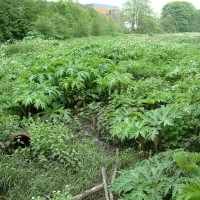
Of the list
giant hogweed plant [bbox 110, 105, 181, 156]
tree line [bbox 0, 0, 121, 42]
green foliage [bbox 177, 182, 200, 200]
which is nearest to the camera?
green foliage [bbox 177, 182, 200, 200]

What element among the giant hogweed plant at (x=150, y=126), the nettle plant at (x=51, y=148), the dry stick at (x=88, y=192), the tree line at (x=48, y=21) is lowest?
the dry stick at (x=88, y=192)

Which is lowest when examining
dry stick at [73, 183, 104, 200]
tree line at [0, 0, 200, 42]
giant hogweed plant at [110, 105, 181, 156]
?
dry stick at [73, 183, 104, 200]

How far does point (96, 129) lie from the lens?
530cm

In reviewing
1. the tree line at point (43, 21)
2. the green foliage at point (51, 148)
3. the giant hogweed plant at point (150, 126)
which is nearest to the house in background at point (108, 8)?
the tree line at point (43, 21)

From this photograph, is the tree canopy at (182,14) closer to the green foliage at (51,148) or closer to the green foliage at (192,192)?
the green foliage at (51,148)

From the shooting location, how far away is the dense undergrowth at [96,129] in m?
3.25

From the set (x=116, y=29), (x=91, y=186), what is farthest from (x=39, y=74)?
(x=116, y=29)

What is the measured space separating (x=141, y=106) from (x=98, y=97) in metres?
1.19

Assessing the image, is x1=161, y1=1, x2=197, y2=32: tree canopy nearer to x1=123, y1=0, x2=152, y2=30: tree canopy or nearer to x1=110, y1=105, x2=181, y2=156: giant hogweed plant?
x1=123, y1=0, x2=152, y2=30: tree canopy

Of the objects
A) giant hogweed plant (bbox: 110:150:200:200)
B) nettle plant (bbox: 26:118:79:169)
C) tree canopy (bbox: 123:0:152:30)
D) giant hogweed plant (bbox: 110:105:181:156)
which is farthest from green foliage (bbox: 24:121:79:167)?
tree canopy (bbox: 123:0:152:30)

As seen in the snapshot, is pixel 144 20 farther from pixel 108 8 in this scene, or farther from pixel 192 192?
pixel 192 192

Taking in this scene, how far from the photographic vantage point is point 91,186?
12.3 feet

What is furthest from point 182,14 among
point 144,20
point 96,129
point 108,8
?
point 96,129

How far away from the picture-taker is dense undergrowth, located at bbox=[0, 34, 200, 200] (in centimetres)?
325
